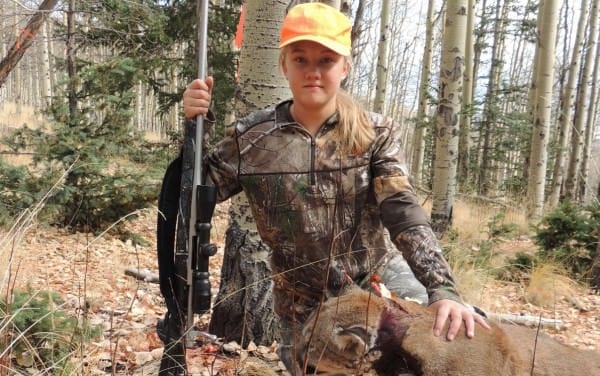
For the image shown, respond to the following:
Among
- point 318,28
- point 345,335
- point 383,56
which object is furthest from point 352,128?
point 383,56

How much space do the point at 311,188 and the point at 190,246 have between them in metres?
0.71

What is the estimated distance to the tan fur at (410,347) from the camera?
1752 millimetres

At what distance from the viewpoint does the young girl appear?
2.59 metres

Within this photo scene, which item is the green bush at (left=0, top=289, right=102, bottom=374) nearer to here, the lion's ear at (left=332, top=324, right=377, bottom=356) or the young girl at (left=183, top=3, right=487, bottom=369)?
the young girl at (left=183, top=3, right=487, bottom=369)

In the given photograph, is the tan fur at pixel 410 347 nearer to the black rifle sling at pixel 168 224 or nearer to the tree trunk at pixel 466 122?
the black rifle sling at pixel 168 224

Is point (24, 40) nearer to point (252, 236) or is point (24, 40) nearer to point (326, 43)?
point (252, 236)

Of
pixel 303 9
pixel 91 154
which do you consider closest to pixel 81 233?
pixel 91 154

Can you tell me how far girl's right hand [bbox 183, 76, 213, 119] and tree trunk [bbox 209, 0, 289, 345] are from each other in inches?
47.9

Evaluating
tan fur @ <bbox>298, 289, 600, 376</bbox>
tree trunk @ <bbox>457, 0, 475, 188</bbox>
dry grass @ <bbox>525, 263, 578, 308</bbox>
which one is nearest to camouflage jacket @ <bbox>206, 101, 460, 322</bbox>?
tan fur @ <bbox>298, 289, 600, 376</bbox>

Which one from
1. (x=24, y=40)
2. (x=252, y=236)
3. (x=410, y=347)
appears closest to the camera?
(x=410, y=347)

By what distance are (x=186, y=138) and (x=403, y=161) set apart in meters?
1.11

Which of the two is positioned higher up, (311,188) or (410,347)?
(311,188)

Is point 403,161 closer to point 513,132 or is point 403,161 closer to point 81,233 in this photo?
point 81,233

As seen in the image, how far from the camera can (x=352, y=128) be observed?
2.73 m
